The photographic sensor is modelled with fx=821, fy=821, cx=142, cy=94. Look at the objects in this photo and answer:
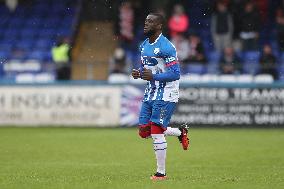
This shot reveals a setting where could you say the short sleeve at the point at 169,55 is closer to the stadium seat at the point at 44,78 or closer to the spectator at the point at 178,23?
the stadium seat at the point at 44,78

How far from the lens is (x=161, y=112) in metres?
11.4

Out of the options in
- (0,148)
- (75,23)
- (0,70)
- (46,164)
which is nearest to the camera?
(46,164)

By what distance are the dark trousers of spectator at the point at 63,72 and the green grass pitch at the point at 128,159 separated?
2121mm

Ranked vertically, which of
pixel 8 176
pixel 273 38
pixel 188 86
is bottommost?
pixel 8 176

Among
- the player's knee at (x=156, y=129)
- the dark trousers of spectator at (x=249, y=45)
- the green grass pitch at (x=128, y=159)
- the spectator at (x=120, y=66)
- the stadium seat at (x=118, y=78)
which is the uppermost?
the dark trousers of spectator at (x=249, y=45)

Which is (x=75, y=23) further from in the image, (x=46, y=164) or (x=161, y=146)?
(x=161, y=146)

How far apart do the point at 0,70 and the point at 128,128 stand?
514 centimetres

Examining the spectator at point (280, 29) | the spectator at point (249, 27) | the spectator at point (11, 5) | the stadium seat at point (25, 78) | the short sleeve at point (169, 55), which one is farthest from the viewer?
the spectator at point (11, 5)

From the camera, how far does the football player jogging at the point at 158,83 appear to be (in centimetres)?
1120

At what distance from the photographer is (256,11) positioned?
25281mm

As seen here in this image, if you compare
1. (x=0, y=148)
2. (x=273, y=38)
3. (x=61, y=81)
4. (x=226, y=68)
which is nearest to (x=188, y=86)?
(x=226, y=68)

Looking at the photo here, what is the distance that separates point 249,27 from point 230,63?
2607 mm

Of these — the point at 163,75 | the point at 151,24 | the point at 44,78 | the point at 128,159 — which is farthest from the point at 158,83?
the point at 44,78

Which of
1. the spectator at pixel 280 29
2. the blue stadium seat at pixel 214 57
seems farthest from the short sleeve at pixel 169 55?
the spectator at pixel 280 29
